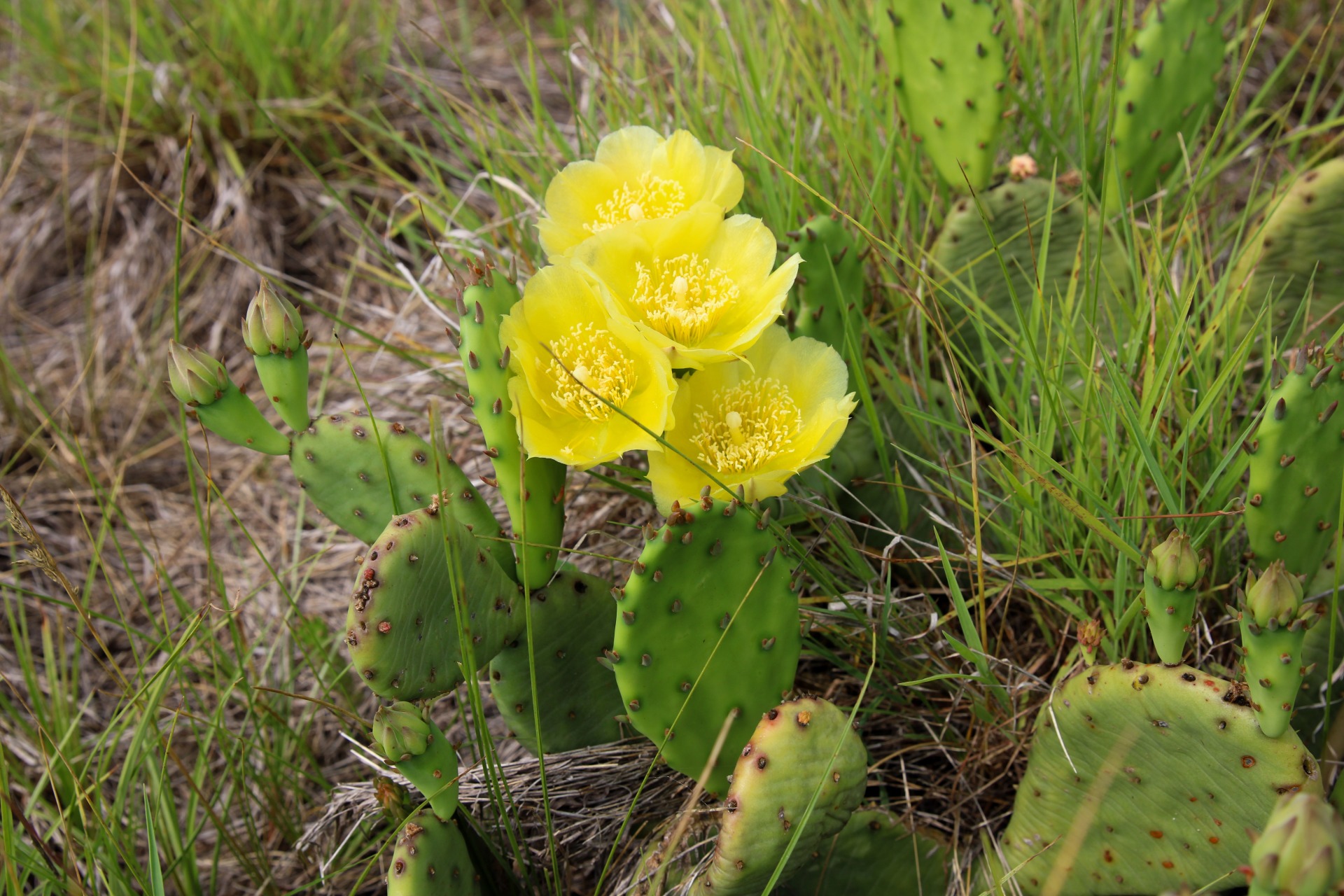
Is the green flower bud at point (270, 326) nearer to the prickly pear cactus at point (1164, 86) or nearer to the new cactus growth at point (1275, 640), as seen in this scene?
the new cactus growth at point (1275, 640)

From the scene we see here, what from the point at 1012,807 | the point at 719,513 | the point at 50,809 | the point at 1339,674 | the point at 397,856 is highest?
the point at 719,513

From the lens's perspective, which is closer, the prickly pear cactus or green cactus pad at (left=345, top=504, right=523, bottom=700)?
green cactus pad at (left=345, top=504, right=523, bottom=700)

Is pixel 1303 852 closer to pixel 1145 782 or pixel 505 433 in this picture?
pixel 1145 782

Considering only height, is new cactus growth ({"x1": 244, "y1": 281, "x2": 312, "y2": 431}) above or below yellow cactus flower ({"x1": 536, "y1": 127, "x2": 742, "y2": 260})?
below

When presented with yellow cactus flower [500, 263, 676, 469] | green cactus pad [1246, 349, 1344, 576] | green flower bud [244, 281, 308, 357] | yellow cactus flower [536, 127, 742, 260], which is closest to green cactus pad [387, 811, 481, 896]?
yellow cactus flower [500, 263, 676, 469]

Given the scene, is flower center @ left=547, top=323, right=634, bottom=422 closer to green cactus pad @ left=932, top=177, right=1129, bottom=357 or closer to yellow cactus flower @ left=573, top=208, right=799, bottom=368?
yellow cactus flower @ left=573, top=208, right=799, bottom=368

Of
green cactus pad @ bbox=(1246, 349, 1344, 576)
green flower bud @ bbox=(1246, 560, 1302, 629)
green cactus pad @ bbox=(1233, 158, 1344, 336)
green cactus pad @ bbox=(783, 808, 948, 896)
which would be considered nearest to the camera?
green flower bud @ bbox=(1246, 560, 1302, 629)

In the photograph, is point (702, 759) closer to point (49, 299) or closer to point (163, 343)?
point (163, 343)

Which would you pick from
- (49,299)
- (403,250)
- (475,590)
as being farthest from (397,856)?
(49,299)
